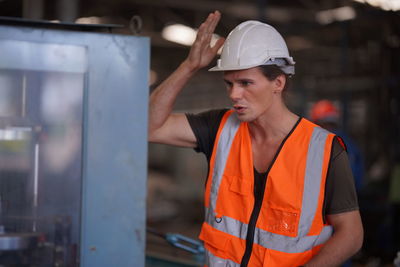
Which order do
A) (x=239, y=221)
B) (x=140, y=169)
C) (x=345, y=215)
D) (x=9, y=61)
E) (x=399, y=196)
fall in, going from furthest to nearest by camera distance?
(x=399, y=196) → (x=239, y=221) → (x=345, y=215) → (x=140, y=169) → (x=9, y=61)

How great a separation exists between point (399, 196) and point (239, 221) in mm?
4813

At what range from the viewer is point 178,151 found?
14008 millimetres

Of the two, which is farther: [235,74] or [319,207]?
[235,74]

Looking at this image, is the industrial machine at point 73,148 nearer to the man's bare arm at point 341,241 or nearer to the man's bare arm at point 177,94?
the man's bare arm at point 177,94

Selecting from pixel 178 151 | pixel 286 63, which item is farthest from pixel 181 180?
pixel 286 63

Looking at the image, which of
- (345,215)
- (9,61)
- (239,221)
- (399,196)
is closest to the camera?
(9,61)

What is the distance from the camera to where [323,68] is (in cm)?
1133

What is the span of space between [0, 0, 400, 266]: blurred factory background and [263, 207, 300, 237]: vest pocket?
1779mm

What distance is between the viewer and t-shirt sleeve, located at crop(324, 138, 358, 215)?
6.26ft

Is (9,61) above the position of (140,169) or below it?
above

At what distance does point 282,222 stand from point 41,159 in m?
0.89

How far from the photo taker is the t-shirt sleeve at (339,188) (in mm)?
1908

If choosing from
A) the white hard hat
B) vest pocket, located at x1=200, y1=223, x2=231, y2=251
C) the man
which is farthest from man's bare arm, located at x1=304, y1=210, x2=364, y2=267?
the white hard hat

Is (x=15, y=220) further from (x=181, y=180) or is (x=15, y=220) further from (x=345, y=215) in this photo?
(x=181, y=180)
